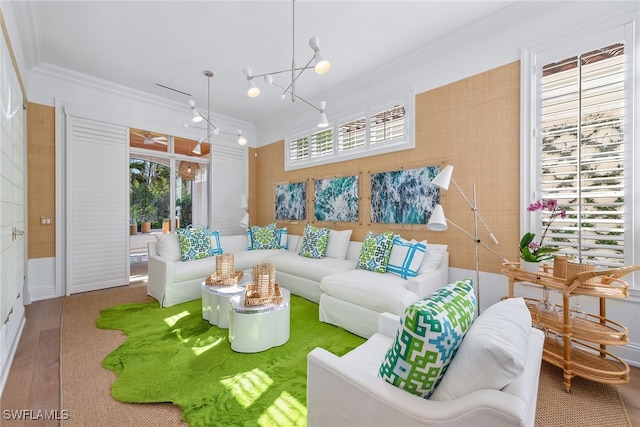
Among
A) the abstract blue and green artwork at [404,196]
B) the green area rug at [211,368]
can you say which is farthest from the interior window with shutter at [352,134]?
the green area rug at [211,368]

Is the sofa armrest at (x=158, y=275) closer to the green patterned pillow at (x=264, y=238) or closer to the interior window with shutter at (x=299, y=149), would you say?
the green patterned pillow at (x=264, y=238)

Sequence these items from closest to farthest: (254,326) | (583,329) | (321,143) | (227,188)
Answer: (583,329)
(254,326)
(321,143)
(227,188)

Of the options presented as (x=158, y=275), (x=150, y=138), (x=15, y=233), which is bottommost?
(x=158, y=275)

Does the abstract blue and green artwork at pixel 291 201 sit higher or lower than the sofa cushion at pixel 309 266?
higher

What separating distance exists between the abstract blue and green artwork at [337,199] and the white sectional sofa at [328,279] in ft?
1.66

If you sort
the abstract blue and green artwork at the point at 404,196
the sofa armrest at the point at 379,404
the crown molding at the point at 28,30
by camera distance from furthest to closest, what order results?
the abstract blue and green artwork at the point at 404,196, the crown molding at the point at 28,30, the sofa armrest at the point at 379,404

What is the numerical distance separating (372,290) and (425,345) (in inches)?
60.7

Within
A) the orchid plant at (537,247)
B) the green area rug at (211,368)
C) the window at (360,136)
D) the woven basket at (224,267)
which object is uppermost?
the window at (360,136)

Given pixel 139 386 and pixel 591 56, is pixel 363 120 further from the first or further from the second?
pixel 139 386

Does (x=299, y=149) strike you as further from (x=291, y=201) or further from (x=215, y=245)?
(x=215, y=245)

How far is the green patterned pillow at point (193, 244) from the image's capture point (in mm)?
3701

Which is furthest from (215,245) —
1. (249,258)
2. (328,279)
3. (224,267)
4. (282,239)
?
(328,279)

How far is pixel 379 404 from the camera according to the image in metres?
0.99

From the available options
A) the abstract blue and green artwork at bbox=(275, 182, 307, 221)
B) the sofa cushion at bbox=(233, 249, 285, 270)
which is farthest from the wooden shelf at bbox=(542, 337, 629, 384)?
the abstract blue and green artwork at bbox=(275, 182, 307, 221)
